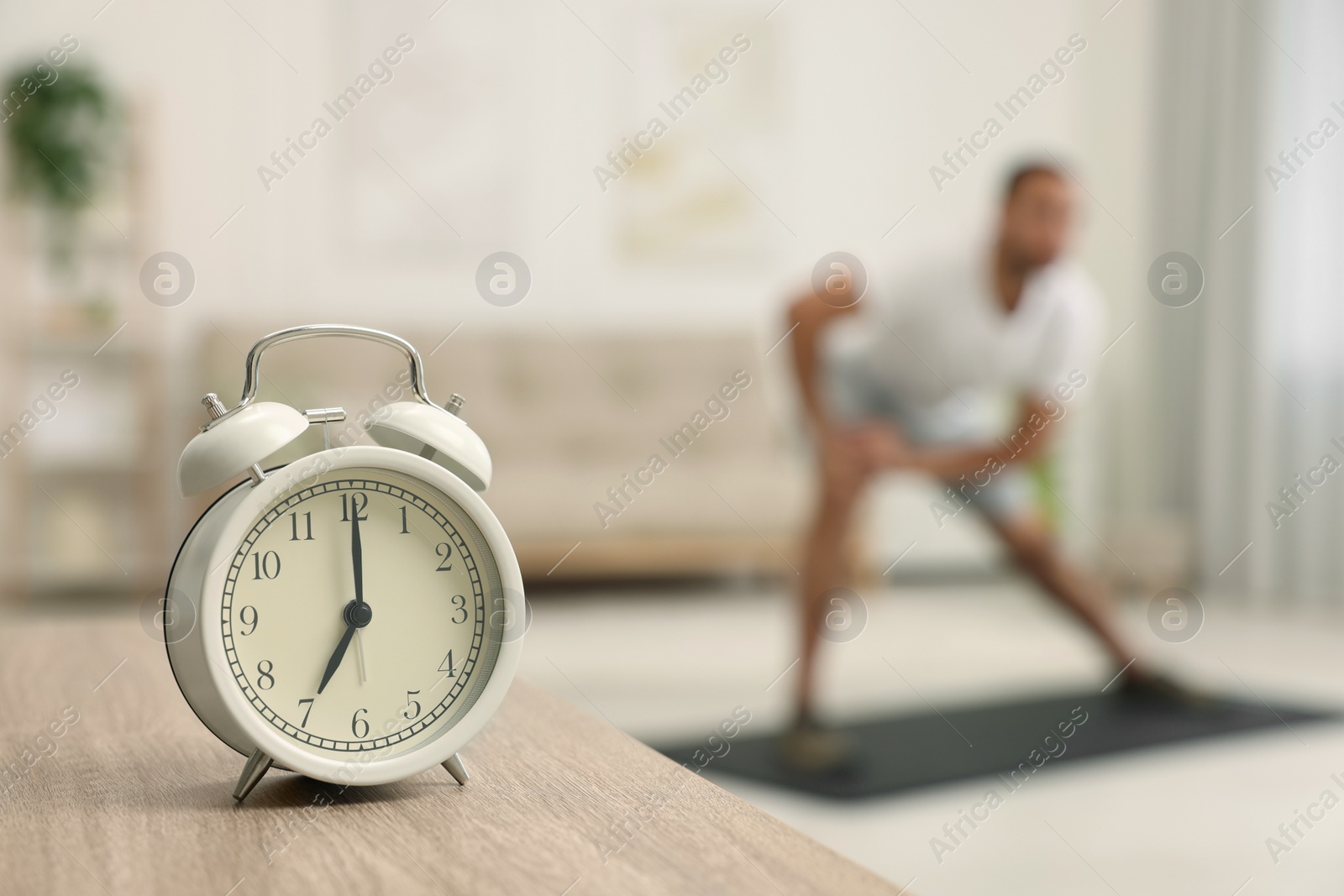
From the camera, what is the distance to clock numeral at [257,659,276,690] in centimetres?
50

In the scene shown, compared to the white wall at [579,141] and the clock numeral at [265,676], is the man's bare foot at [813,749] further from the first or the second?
the white wall at [579,141]

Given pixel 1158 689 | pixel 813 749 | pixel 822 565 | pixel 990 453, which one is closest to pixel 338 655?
pixel 813 749

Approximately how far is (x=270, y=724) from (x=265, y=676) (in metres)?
0.02

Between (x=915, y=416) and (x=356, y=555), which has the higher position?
(x=356, y=555)

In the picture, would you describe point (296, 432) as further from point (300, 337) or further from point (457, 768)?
point (457, 768)

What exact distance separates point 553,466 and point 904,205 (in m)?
1.75

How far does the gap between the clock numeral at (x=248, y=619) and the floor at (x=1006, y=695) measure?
3.91 ft

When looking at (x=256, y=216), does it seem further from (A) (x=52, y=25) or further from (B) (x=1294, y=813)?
(B) (x=1294, y=813)

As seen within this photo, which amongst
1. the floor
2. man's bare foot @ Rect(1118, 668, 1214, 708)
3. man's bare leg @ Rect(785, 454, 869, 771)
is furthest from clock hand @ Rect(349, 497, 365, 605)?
man's bare foot @ Rect(1118, 668, 1214, 708)

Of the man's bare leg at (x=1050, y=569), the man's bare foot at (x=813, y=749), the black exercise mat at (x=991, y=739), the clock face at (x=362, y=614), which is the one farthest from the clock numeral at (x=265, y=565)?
the man's bare leg at (x=1050, y=569)

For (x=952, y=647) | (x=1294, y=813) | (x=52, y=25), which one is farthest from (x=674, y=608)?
(x=52, y=25)

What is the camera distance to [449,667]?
1.69 feet

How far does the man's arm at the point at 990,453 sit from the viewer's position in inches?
98.3

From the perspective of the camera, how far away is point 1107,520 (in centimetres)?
476
